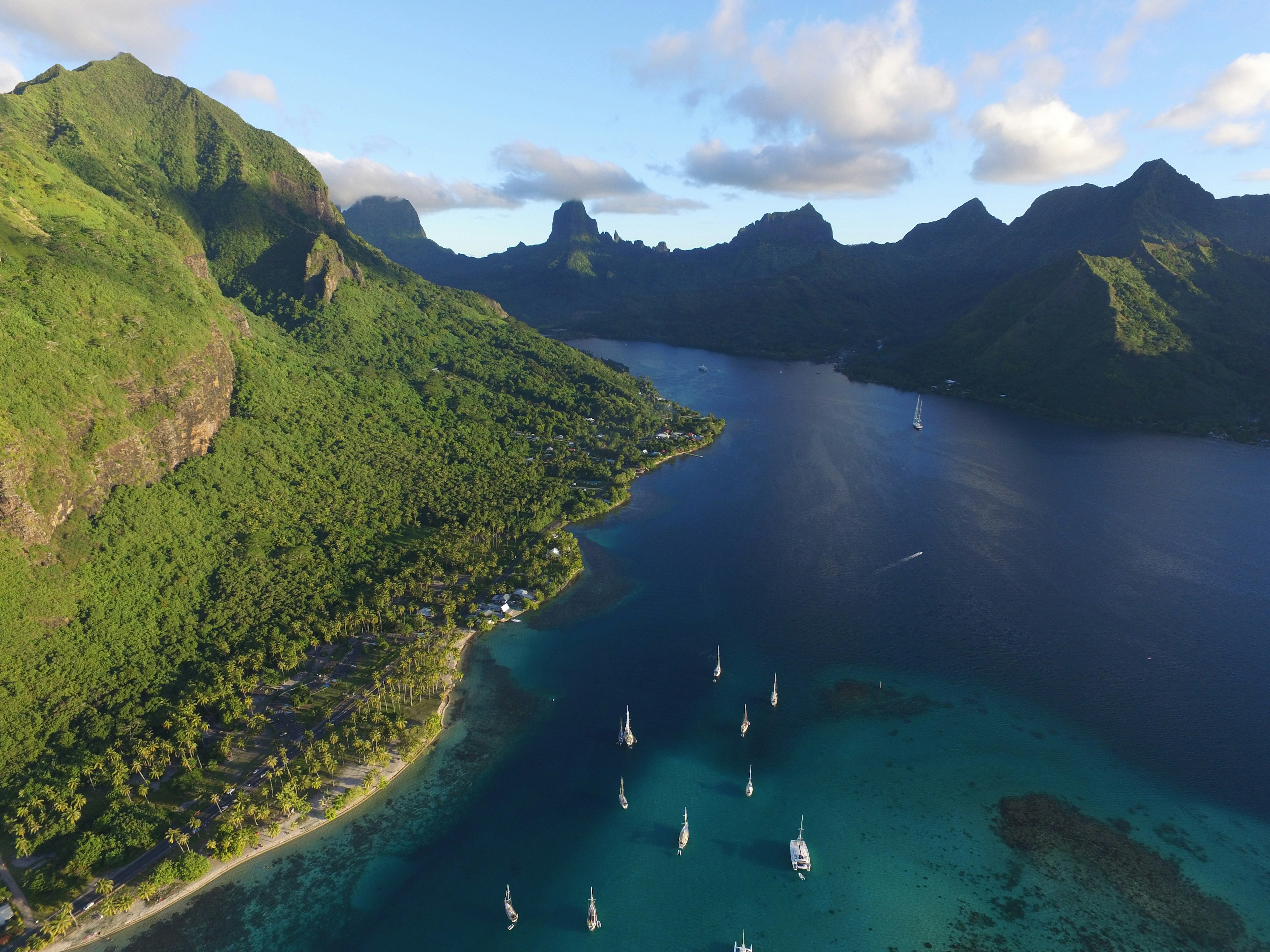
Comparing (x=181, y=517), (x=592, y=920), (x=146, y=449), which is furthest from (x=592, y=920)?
(x=146, y=449)

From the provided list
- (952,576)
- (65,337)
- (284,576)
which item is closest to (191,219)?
(65,337)

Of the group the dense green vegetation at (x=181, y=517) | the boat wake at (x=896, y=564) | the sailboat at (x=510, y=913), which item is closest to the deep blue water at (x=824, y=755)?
the sailboat at (x=510, y=913)

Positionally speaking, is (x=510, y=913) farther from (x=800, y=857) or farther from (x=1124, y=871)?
(x=1124, y=871)

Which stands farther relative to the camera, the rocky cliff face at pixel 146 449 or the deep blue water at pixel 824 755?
the rocky cliff face at pixel 146 449

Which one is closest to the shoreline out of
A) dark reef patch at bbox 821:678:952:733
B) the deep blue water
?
the deep blue water

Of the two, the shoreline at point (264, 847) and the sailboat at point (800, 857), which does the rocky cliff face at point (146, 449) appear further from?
the sailboat at point (800, 857)

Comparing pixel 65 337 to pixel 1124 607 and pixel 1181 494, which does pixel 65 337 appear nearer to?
pixel 1124 607
